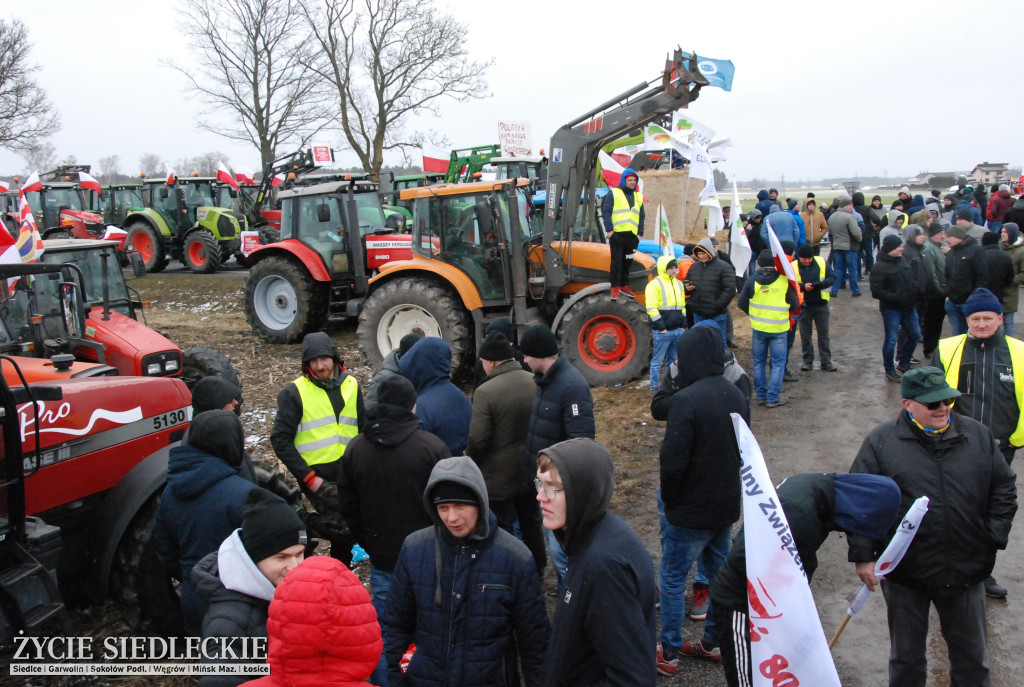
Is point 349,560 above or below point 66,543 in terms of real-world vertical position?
below

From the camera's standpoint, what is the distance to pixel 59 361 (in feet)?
15.3

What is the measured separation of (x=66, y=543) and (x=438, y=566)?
286 cm

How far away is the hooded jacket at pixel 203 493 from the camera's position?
3170 mm

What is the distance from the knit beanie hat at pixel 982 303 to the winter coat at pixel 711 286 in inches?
145

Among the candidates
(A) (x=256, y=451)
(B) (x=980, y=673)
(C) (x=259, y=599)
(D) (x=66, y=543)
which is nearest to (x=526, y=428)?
(C) (x=259, y=599)

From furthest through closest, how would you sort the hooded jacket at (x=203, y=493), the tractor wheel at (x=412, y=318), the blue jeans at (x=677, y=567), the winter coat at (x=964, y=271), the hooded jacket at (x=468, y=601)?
the tractor wheel at (x=412, y=318)
the winter coat at (x=964, y=271)
the blue jeans at (x=677, y=567)
the hooded jacket at (x=203, y=493)
the hooded jacket at (x=468, y=601)

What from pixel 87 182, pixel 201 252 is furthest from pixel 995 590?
pixel 87 182

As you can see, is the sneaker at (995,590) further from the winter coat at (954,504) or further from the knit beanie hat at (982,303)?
the knit beanie hat at (982,303)

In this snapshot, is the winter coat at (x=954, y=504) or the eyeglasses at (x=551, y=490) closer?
the eyeglasses at (x=551, y=490)

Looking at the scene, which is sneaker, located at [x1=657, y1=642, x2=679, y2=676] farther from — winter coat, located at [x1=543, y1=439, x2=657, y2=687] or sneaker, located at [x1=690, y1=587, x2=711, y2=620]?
winter coat, located at [x1=543, y1=439, x2=657, y2=687]

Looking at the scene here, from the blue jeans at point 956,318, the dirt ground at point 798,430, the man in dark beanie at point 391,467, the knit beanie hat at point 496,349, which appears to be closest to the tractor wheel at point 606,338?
the dirt ground at point 798,430

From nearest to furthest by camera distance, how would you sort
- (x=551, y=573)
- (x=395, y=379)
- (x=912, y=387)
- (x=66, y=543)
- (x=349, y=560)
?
(x=912, y=387) → (x=395, y=379) → (x=66, y=543) → (x=349, y=560) → (x=551, y=573)

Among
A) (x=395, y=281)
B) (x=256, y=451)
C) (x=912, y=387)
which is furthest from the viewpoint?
(x=395, y=281)

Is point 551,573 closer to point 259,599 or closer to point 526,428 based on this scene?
point 526,428
